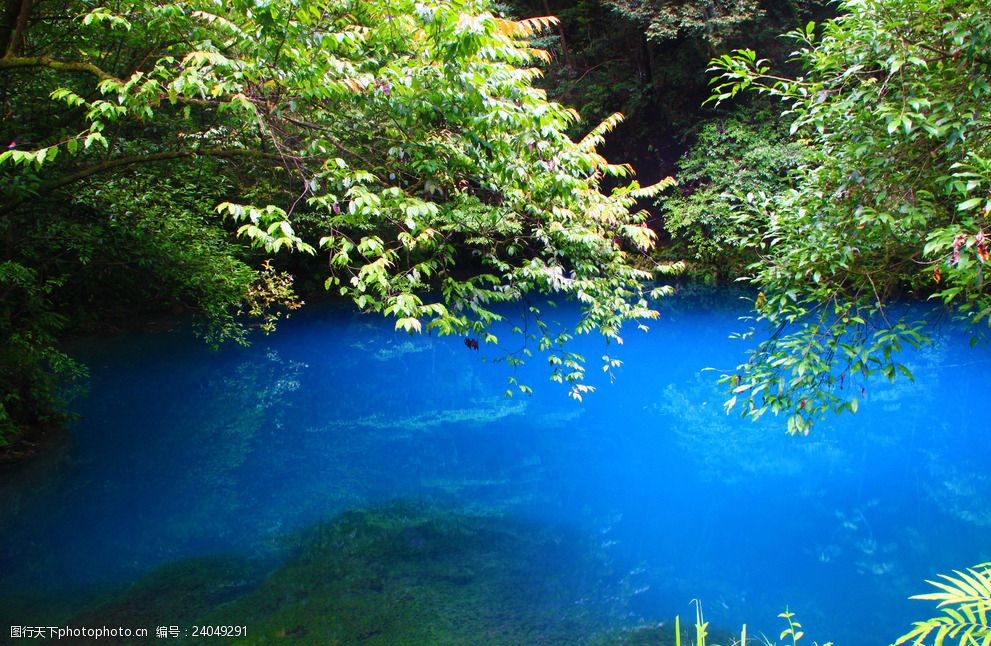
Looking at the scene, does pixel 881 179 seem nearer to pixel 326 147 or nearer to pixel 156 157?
pixel 326 147

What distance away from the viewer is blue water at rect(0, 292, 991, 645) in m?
4.53

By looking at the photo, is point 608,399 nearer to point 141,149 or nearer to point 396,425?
point 396,425

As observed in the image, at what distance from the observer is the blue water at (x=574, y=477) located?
14.9ft

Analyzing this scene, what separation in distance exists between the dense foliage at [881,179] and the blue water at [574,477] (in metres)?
1.46

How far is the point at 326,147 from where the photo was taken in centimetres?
350

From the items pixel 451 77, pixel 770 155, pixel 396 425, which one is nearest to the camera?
pixel 451 77

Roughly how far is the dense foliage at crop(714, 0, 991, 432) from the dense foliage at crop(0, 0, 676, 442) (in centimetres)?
100

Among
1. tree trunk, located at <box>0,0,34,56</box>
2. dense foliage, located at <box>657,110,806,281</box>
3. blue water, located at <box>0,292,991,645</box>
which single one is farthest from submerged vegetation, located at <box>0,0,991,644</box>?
dense foliage, located at <box>657,110,806,281</box>

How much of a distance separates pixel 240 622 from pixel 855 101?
412 centimetres

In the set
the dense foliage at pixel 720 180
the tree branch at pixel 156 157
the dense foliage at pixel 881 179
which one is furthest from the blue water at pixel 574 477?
the dense foliage at pixel 720 180

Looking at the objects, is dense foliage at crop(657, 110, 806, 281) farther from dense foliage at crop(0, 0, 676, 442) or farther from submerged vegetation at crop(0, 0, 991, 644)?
submerged vegetation at crop(0, 0, 991, 644)

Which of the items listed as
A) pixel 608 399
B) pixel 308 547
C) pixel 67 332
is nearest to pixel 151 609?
pixel 308 547

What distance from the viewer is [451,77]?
290 centimetres

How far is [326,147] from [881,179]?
2568 millimetres
